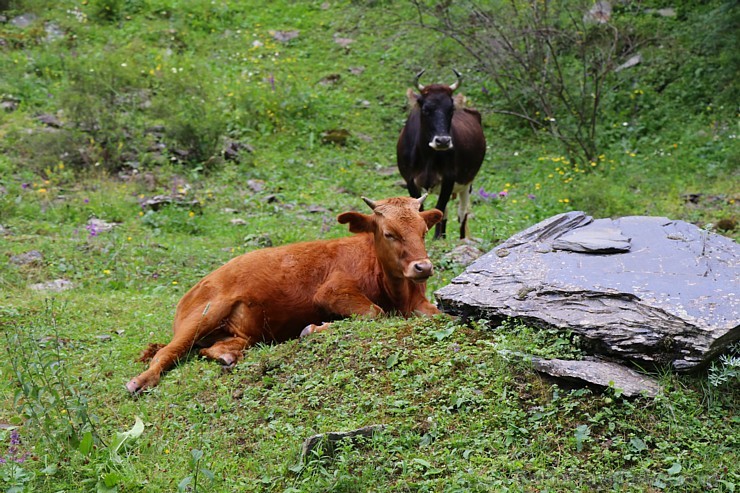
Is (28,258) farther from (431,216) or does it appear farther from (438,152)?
(438,152)

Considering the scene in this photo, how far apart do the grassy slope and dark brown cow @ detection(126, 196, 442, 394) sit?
0.44 m

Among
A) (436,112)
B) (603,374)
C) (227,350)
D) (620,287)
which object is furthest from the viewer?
(436,112)

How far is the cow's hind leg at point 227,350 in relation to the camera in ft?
21.9

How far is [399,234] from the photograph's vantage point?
694 cm

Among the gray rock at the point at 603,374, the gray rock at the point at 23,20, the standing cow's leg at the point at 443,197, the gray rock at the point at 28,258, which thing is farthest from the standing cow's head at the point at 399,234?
the gray rock at the point at 23,20

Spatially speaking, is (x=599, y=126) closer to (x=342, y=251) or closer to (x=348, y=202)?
(x=348, y=202)

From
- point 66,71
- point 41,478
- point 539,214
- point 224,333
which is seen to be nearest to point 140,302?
point 224,333

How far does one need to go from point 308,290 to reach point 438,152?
5.20 meters

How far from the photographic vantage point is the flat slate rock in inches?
212

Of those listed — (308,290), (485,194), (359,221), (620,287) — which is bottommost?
(485,194)

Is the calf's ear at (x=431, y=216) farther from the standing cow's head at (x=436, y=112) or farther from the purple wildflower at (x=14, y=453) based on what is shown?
the standing cow's head at (x=436, y=112)

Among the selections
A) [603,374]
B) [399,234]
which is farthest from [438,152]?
[603,374]

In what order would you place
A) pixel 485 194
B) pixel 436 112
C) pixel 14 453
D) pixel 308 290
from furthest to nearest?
pixel 485 194, pixel 436 112, pixel 308 290, pixel 14 453

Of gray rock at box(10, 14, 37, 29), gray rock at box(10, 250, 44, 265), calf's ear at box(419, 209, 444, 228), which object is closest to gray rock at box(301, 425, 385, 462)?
calf's ear at box(419, 209, 444, 228)
